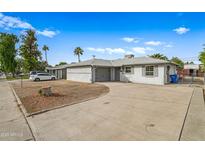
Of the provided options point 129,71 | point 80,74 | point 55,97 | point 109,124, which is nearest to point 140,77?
point 129,71

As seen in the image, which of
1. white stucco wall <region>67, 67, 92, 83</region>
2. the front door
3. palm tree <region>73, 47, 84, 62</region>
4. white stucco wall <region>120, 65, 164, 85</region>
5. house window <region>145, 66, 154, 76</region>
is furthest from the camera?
palm tree <region>73, 47, 84, 62</region>

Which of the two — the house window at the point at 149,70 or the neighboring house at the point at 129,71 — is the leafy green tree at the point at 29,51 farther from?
the house window at the point at 149,70

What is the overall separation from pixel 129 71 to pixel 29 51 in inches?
1232

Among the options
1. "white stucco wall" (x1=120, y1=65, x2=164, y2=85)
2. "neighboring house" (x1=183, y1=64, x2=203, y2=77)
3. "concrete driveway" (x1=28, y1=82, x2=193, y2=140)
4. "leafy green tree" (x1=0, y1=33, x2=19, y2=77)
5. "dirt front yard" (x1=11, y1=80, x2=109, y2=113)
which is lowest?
"concrete driveway" (x1=28, y1=82, x2=193, y2=140)

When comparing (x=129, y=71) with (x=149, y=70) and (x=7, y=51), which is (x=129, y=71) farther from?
(x=7, y=51)

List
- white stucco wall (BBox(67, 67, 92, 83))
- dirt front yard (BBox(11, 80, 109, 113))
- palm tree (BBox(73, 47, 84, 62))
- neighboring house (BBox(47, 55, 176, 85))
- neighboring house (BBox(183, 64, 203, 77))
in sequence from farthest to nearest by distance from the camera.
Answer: palm tree (BBox(73, 47, 84, 62)) → neighboring house (BBox(183, 64, 203, 77)) → white stucco wall (BBox(67, 67, 92, 83)) → neighboring house (BBox(47, 55, 176, 85)) → dirt front yard (BBox(11, 80, 109, 113))

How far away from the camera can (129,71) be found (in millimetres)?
19250

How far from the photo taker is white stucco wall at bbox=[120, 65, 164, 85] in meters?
15.8

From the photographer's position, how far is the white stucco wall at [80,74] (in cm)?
1997

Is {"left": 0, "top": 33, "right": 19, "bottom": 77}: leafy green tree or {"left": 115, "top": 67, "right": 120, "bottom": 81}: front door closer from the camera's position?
{"left": 115, "top": 67, "right": 120, "bottom": 81}: front door

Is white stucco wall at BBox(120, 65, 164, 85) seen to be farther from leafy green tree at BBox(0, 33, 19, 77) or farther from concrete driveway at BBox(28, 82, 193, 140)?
leafy green tree at BBox(0, 33, 19, 77)

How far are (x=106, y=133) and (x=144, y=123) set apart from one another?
141 centimetres

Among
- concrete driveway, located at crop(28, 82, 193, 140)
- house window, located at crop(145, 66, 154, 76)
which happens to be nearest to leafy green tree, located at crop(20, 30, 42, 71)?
house window, located at crop(145, 66, 154, 76)
